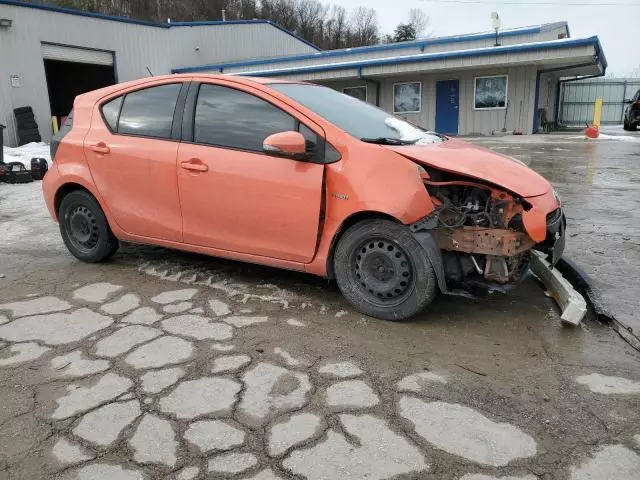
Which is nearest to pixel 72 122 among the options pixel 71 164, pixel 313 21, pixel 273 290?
pixel 71 164

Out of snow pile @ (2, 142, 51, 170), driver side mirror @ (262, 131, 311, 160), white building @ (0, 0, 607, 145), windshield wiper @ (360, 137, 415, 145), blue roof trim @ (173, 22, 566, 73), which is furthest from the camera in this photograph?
blue roof trim @ (173, 22, 566, 73)

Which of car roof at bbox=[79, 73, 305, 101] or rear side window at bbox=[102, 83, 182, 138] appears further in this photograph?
→ rear side window at bbox=[102, 83, 182, 138]

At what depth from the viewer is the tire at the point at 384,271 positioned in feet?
10.9

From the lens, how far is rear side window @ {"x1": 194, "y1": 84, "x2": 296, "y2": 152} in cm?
373

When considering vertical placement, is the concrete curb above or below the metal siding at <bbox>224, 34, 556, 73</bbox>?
below

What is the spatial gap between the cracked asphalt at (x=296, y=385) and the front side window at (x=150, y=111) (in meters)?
1.24

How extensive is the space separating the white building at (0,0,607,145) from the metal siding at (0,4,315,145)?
36 mm

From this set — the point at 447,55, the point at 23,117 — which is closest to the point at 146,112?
the point at 23,117

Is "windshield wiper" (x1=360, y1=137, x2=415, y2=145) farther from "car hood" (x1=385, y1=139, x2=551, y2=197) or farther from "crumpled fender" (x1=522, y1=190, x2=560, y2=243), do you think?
"crumpled fender" (x1=522, y1=190, x2=560, y2=243)

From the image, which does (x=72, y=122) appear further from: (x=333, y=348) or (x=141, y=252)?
(x=333, y=348)

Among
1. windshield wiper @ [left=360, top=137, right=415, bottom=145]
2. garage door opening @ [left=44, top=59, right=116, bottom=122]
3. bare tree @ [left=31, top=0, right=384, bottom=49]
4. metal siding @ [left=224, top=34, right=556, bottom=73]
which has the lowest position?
windshield wiper @ [left=360, top=137, right=415, bottom=145]

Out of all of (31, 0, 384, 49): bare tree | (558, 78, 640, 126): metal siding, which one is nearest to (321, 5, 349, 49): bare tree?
(31, 0, 384, 49): bare tree

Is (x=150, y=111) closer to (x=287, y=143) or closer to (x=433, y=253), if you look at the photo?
(x=287, y=143)

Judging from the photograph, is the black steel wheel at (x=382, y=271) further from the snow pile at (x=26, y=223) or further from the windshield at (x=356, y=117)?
the snow pile at (x=26, y=223)
